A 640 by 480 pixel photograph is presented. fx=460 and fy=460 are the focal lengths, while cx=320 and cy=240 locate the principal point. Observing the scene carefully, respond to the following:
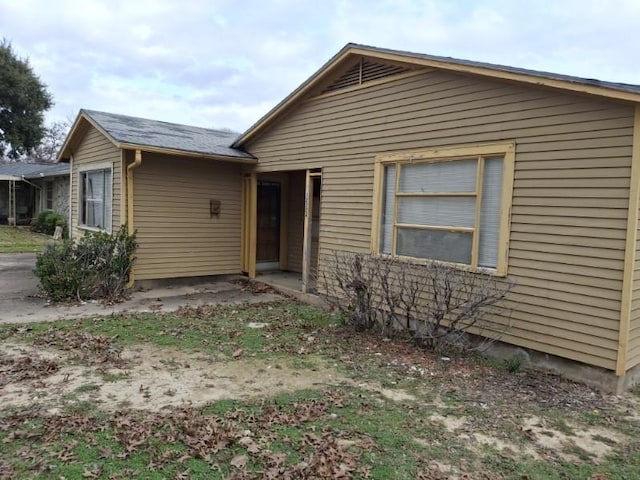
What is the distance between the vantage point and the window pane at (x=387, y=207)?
22.5 ft

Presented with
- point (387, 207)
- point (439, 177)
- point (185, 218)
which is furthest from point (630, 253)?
point (185, 218)

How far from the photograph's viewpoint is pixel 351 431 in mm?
3535

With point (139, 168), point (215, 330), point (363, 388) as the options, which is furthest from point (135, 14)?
point (363, 388)

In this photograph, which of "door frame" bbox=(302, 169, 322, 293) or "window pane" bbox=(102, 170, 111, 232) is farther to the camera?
"window pane" bbox=(102, 170, 111, 232)

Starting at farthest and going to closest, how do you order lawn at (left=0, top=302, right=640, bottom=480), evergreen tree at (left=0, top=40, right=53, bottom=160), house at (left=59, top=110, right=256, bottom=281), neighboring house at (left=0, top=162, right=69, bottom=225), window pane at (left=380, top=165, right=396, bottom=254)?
evergreen tree at (left=0, top=40, right=53, bottom=160) < neighboring house at (left=0, top=162, right=69, bottom=225) < house at (left=59, top=110, right=256, bottom=281) < window pane at (left=380, top=165, right=396, bottom=254) < lawn at (left=0, top=302, right=640, bottom=480)

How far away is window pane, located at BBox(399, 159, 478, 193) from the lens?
581cm

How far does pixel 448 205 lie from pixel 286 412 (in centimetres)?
351

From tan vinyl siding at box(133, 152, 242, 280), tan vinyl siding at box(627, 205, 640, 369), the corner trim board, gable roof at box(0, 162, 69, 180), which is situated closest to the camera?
the corner trim board

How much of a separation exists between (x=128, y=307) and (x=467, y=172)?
5.73m

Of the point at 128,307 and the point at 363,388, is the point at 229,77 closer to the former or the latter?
the point at 128,307

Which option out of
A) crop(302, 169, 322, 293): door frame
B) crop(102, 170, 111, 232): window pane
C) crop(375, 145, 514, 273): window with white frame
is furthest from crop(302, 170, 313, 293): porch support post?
crop(102, 170, 111, 232): window pane

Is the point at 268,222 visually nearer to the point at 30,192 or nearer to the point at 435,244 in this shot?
the point at 435,244

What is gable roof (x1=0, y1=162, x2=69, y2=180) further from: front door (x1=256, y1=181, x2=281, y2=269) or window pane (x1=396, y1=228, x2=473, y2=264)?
window pane (x1=396, y1=228, x2=473, y2=264)

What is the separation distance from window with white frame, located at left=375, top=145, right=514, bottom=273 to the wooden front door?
4.70m
